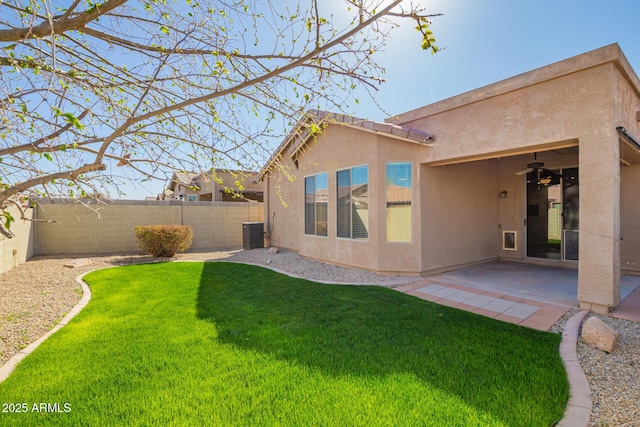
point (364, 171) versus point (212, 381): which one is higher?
point (364, 171)

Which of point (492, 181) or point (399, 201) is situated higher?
point (492, 181)

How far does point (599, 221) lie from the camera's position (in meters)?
5.30

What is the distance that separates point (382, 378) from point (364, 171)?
6.40m

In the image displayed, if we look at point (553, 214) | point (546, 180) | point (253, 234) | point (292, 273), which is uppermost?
point (546, 180)

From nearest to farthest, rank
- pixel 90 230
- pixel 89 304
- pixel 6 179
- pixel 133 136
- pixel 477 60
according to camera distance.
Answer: pixel 6 179 → pixel 133 136 → pixel 89 304 → pixel 477 60 → pixel 90 230

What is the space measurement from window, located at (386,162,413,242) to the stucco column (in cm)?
374

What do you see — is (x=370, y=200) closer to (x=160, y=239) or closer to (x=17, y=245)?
(x=160, y=239)

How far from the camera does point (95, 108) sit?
4.07 meters

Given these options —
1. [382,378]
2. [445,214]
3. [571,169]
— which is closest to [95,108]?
[382,378]

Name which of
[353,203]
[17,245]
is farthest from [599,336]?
[17,245]

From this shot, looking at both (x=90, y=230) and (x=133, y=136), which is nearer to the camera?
(x=133, y=136)

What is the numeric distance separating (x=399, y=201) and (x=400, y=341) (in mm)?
4806

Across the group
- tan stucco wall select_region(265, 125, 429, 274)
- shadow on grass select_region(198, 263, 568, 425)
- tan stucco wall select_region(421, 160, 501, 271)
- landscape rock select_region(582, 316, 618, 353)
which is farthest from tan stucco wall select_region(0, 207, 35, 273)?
landscape rock select_region(582, 316, 618, 353)

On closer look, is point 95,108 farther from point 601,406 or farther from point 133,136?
point 601,406
